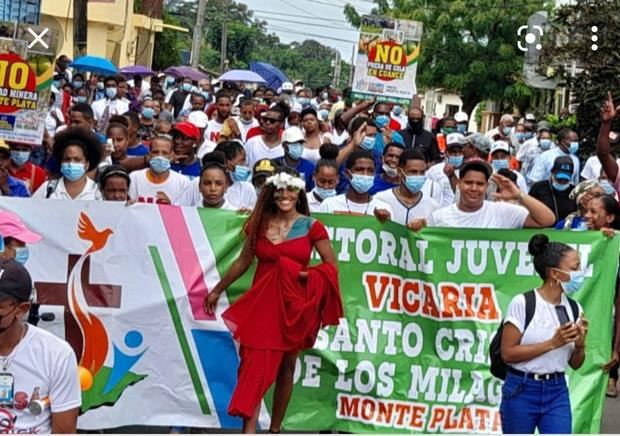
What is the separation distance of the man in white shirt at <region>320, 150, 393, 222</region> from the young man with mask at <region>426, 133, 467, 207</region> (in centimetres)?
204

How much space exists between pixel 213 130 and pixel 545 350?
10861mm

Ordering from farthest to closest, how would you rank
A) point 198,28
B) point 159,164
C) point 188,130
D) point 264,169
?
point 198,28
point 188,130
point 264,169
point 159,164

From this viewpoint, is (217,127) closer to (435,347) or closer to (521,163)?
(521,163)

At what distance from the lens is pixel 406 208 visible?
29.9ft

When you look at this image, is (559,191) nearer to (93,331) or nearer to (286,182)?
(286,182)

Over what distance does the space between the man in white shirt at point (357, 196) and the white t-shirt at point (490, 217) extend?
A: 0.41 m

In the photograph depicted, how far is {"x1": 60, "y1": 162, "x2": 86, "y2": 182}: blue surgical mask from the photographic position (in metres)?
8.91

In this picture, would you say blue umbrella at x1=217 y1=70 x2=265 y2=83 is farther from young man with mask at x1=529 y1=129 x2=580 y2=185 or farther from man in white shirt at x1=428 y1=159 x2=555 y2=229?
man in white shirt at x1=428 y1=159 x2=555 y2=229

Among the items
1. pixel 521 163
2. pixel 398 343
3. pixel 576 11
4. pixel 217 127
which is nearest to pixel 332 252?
pixel 398 343

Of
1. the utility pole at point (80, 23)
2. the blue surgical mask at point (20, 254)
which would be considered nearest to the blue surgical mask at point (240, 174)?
the blue surgical mask at point (20, 254)

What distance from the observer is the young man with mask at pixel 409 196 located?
906 cm

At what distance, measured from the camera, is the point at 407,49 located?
15.4 meters

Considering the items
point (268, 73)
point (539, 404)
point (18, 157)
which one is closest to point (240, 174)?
point (18, 157)

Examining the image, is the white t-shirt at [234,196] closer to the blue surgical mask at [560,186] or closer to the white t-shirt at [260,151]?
the white t-shirt at [260,151]
